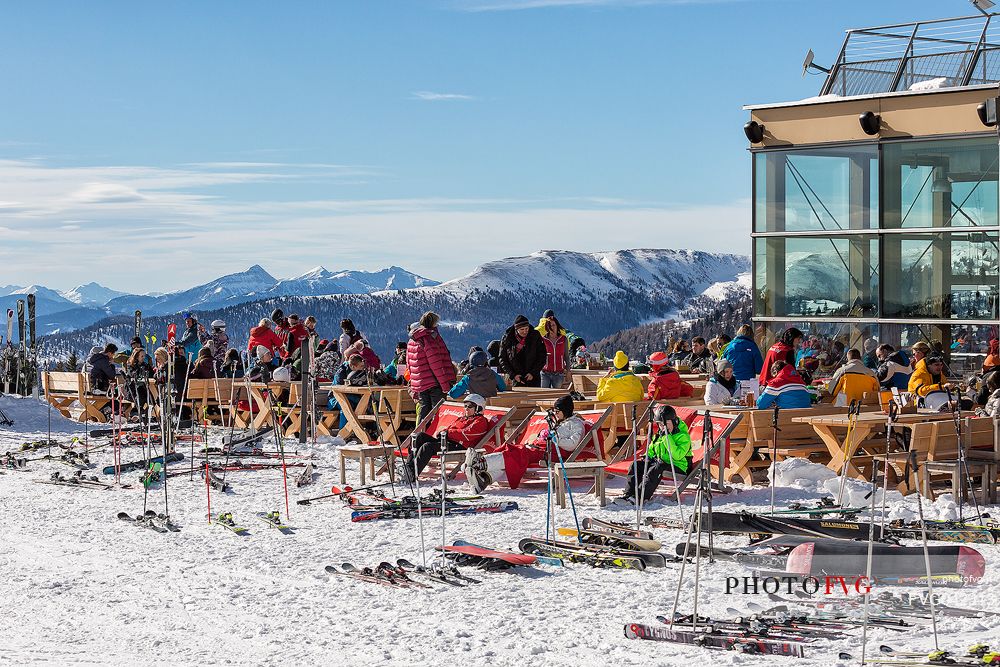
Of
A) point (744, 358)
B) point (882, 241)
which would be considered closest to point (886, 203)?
point (882, 241)

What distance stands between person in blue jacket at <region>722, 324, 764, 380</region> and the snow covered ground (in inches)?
139

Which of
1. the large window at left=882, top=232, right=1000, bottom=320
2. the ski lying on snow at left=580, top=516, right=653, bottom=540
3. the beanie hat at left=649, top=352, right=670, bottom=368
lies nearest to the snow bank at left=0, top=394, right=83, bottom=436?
the beanie hat at left=649, top=352, right=670, bottom=368

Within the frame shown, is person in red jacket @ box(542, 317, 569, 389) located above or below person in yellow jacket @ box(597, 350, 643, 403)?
above

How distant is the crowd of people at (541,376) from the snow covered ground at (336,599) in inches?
28.7

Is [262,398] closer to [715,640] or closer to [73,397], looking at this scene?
[73,397]

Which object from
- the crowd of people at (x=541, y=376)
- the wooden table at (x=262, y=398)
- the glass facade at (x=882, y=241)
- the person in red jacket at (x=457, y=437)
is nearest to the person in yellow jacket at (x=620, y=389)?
the crowd of people at (x=541, y=376)

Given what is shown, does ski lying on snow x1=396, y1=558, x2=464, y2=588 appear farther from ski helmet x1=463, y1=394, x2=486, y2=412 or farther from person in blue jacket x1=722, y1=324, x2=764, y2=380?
person in blue jacket x1=722, y1=324, x2=764, y2=380

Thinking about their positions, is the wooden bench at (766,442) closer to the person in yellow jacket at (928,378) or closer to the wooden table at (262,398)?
the person in yellow jacket at (928,378)

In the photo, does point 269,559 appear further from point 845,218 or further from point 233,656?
point 845,218

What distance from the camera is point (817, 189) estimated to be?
902 inches

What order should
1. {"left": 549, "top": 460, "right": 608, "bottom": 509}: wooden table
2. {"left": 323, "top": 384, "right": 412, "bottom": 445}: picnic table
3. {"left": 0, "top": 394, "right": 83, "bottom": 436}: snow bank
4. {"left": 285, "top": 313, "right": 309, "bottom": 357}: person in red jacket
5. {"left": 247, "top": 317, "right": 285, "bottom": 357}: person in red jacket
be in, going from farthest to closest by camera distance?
{"left": 0, "top": 394, "right": 83, "bottom": 436}: snow bank, {"left": 247, "top": 317, "right": 285, "bottom": 357}: person in red jacket, {"left": 285, "top": 313, "right": 309, "bottom": 357}: person in red jacket, {"left": 323, "top": 384, "right": 412, "bottom": 445}: picnic table, {"left": 549, "top": 460, "right": 608, "bottom": 509}: wooden table

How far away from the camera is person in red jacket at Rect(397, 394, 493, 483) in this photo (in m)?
12.7

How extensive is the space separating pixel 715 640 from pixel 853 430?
17.2ft

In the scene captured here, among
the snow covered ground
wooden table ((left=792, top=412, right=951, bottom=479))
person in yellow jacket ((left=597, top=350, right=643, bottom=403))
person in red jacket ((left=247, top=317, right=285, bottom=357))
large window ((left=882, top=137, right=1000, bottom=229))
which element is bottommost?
the snow covered ground
